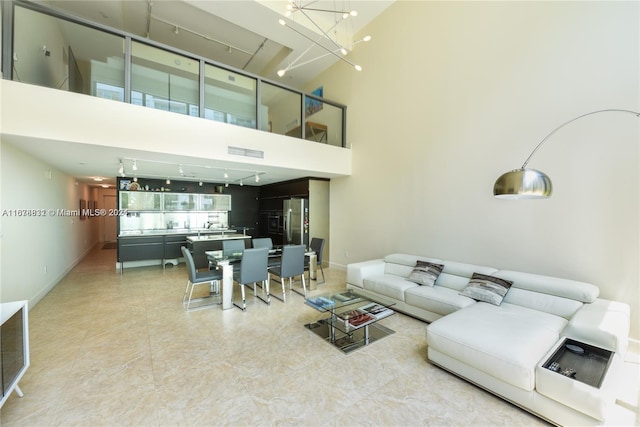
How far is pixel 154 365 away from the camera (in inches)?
100

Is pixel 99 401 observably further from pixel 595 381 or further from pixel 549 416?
pixel 595 381

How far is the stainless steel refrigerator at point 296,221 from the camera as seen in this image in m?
7.19

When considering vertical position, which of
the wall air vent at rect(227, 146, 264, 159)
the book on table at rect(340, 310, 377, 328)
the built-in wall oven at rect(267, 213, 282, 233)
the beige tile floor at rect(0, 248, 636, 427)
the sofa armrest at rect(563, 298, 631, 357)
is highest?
the wall air vent at rect(227, 146, 264, 159)

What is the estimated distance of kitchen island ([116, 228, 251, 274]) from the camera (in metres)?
6.22

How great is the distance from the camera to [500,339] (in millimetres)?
2242

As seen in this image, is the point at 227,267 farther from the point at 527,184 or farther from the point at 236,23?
the point at 236,23

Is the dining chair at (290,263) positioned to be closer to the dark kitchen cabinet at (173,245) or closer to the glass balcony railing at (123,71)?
the glass balcony railing at (123,71)

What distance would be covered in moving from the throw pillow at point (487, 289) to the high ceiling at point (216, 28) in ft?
12.9

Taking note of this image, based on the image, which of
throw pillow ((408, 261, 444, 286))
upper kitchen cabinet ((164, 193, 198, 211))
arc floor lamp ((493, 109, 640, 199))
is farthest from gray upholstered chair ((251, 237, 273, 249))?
arc floor lamp ((493, 109, 640, 199))

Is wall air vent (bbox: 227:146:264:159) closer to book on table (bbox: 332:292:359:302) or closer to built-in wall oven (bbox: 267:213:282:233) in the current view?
book on table (bbox: 332:292:359:302)

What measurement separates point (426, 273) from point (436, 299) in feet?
2.18

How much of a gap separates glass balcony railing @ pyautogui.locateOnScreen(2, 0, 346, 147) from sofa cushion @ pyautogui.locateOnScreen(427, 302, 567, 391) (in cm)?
445

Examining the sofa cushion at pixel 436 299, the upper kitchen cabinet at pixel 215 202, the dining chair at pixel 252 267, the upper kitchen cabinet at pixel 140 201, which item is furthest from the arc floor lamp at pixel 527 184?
the upper kitchen cabinet at pixel 140 201

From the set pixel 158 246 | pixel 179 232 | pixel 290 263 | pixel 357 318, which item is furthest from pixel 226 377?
pixel 179 232
